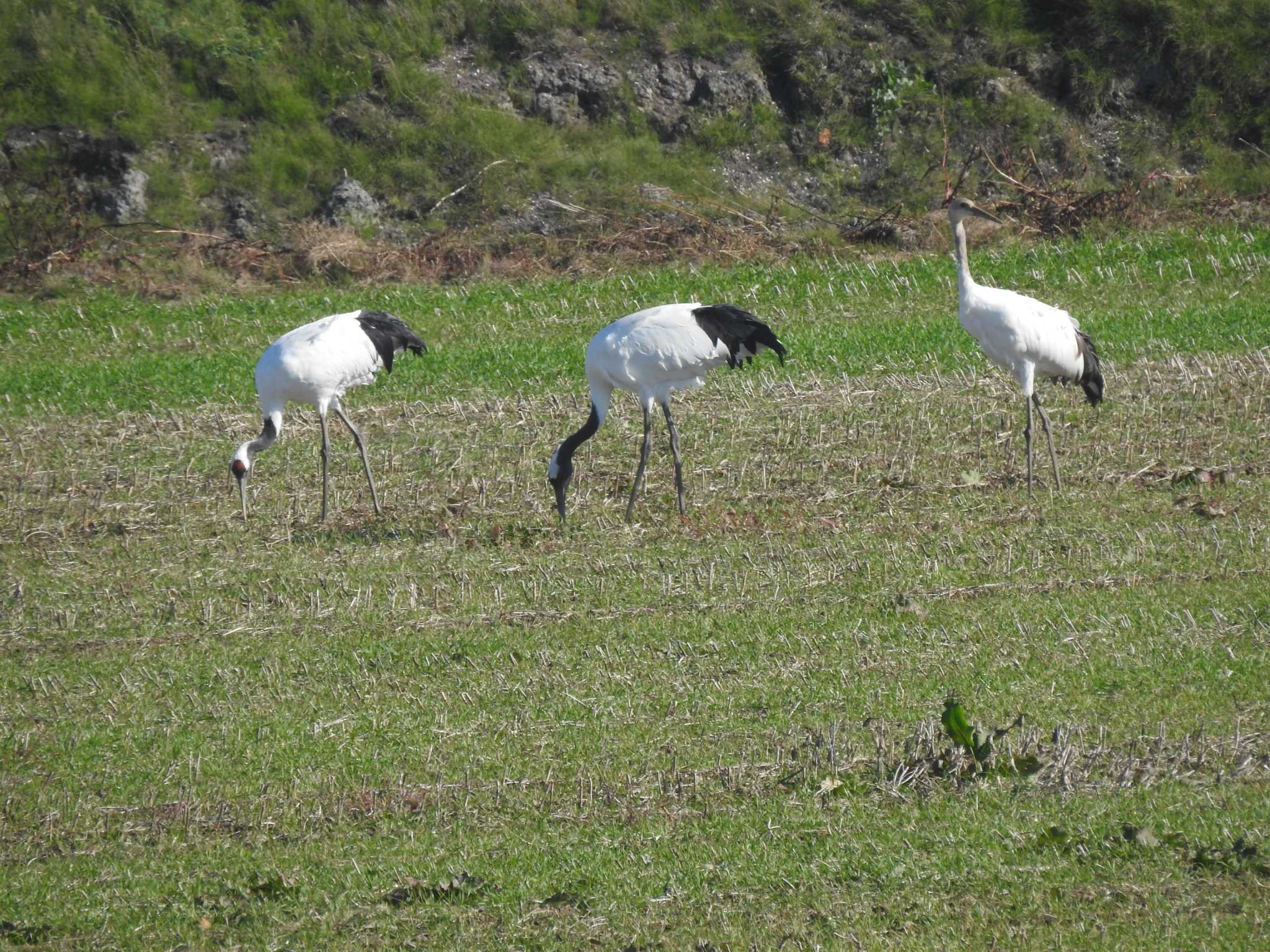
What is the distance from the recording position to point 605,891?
5.23 metres

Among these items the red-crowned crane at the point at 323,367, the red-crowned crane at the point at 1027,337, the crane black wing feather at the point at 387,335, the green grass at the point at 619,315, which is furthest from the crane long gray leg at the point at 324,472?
the red-crowned crane at the point at 1027,337

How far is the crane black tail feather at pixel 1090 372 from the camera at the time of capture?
37.4ft

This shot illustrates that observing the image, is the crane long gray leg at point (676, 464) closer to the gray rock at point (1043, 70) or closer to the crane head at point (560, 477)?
the crane head at point (560, 477)

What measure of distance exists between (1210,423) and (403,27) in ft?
58.9

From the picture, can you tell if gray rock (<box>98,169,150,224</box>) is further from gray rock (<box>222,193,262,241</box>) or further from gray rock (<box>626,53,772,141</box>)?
gray rock (<box>626,53,772,141</box>)

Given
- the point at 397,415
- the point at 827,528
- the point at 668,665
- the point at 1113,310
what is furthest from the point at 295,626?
the point at 1113,310

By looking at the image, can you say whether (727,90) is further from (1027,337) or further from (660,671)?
(660,671)

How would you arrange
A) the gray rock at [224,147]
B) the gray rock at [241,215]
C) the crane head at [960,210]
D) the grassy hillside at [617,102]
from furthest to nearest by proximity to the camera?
the gray rock at [224,147] < the grassy hillside at [617,102] < the gray rock at [241,215] < the crane head at [960,210]

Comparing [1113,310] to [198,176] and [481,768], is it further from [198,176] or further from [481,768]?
[198,176]

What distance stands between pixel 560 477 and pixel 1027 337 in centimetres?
360

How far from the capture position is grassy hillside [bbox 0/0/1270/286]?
2389 centimetres

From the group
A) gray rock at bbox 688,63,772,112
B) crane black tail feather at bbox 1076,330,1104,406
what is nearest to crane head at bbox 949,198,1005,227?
crane black tail feather at bbox 1076,330,1104,406

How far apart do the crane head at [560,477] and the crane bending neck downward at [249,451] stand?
7.98 feet

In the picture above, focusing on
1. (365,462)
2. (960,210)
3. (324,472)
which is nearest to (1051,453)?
(960,210)
